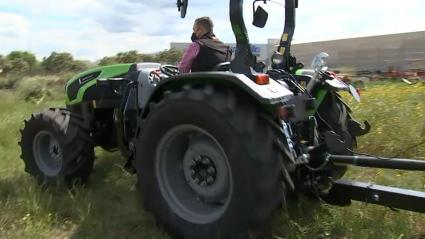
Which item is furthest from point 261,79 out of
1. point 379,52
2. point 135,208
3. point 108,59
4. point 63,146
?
point 379,52

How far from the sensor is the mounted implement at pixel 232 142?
121 inches

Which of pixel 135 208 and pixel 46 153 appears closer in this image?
pixel 135 208

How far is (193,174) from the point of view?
366 cm

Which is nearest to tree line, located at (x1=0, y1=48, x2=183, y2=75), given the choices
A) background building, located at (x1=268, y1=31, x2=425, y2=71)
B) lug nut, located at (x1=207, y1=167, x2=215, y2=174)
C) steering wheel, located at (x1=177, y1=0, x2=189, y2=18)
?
background building, located at (x1=268, y1=31, x2=425, y2=71)

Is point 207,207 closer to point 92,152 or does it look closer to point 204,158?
point 204,158

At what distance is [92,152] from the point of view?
5.08 m

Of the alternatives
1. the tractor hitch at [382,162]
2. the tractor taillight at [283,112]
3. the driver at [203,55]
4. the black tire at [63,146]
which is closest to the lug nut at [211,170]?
the tractor taillight at [283,112]

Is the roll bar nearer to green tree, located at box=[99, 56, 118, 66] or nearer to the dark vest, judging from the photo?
the dark vest

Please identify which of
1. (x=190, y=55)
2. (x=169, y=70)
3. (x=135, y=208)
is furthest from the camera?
(x=169, y=70)

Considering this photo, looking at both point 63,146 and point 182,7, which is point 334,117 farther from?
point 63,146

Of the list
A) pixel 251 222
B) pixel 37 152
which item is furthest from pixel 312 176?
pixel 37 152

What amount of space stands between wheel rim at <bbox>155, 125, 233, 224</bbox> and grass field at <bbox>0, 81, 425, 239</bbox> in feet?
1.07

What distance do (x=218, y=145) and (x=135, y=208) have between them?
4.92 ft

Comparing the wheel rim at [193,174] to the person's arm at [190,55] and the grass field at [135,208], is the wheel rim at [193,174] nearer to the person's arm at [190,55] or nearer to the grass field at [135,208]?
the grass field at [135,208]
